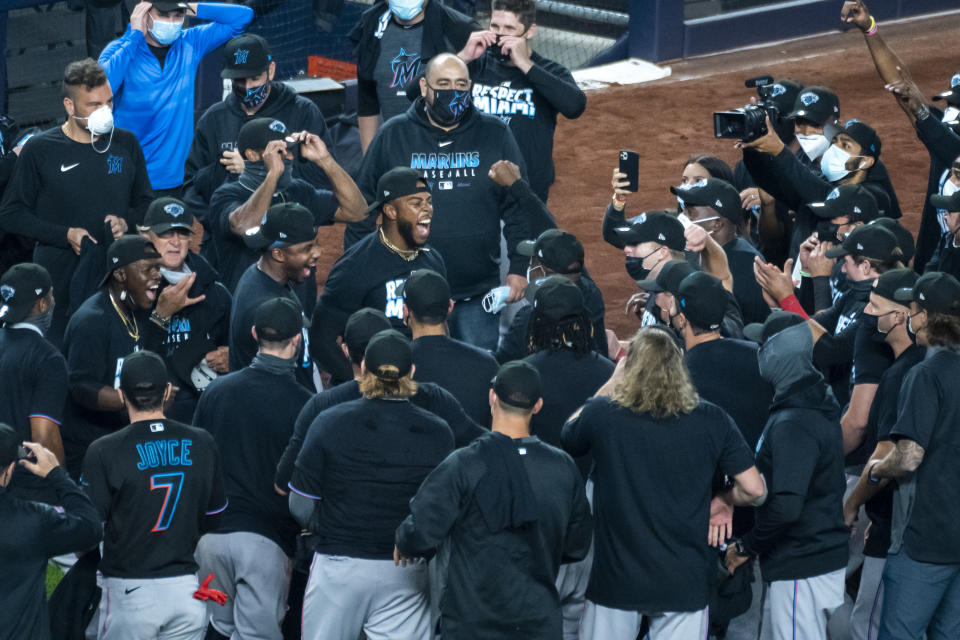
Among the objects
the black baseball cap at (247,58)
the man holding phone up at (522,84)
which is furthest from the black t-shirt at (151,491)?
the man holding phone up at (522,84)

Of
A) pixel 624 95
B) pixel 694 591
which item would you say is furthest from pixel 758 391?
pixel 624 95

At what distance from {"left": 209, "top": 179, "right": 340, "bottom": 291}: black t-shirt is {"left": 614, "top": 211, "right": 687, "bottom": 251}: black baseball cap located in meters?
1.61

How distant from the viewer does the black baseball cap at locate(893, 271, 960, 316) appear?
525 cm

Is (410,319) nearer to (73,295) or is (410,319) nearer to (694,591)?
(694,591)

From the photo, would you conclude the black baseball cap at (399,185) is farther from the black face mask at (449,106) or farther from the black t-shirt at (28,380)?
the black t-shirt at (28,380)

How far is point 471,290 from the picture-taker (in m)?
7.27

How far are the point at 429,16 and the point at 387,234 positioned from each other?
101 inches

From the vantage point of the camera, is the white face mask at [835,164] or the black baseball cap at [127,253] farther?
the white face mask at [835,164]

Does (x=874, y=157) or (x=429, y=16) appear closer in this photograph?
(x=874, y=157)

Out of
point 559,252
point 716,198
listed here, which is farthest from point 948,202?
point 559,252

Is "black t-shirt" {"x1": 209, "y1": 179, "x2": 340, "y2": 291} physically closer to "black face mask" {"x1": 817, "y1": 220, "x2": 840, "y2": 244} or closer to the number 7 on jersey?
the number 7 on jersey

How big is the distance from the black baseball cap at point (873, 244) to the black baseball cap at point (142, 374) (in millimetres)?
2947

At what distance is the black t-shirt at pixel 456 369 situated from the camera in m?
5.57

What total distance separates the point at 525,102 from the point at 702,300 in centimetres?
289
